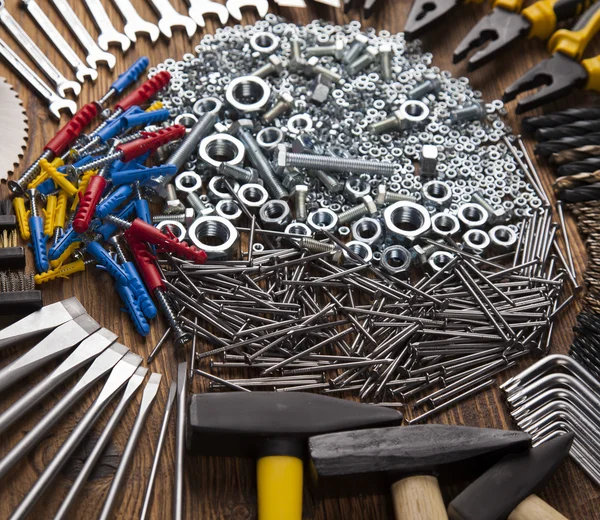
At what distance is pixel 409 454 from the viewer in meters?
1.84

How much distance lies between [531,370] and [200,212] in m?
1.22

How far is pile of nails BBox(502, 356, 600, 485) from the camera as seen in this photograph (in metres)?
2.17

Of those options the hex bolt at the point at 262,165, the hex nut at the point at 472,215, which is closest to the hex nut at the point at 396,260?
the hex nut at the point at 472,215

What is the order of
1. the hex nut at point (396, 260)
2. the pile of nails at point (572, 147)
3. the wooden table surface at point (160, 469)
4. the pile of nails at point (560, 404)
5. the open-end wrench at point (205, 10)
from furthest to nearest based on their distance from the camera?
the open-end wrench at point (205, 10)
the pile of nails at point (572, 147)
the hex nut at point (396, 260)
the pile of nails at point (560, 404)
the wooden table surface at point (160, 469)

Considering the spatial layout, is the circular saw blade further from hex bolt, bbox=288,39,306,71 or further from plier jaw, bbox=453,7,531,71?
plier jaw, bbox=453,7,531,71

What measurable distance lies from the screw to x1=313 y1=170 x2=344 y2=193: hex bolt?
0.75ft

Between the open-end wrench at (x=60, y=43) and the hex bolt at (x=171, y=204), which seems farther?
the open-end wrench at (x=60, y=43)

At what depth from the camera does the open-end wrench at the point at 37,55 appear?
2832 millimetres

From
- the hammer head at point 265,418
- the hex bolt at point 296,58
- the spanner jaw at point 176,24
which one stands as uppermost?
the spanner jaw at point 176,24

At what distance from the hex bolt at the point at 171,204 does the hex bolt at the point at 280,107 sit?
0.50 metres

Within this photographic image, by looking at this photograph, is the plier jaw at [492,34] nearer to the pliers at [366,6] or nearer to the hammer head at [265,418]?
the pliers at [366,6]

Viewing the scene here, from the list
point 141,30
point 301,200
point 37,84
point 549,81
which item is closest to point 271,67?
point 141,30

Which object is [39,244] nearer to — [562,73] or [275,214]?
[275,214]

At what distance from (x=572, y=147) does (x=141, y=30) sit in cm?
180
